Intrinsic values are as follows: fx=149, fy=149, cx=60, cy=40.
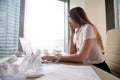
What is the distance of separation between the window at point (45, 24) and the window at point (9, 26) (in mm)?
233

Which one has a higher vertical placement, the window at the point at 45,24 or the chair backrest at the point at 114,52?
the window at the point at 45,24

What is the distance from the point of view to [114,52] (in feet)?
4.88

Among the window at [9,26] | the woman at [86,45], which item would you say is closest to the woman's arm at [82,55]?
the woman at [86,45]

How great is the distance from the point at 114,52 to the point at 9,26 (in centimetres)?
191

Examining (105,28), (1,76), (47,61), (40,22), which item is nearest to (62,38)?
(40,22)

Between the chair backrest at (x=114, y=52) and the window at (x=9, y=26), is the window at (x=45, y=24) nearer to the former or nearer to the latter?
the window at (x=9, y=26)

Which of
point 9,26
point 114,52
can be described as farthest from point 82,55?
point 9,26

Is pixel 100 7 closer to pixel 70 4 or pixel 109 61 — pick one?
pixel 70 4

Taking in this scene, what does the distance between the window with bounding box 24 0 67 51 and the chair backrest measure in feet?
5.45

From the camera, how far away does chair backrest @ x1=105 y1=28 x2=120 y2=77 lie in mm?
1418

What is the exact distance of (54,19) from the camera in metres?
3.31

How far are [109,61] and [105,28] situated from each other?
1594 millimetres

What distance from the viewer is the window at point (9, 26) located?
8.34ft

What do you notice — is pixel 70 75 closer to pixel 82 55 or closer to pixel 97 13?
pixel 82 55
